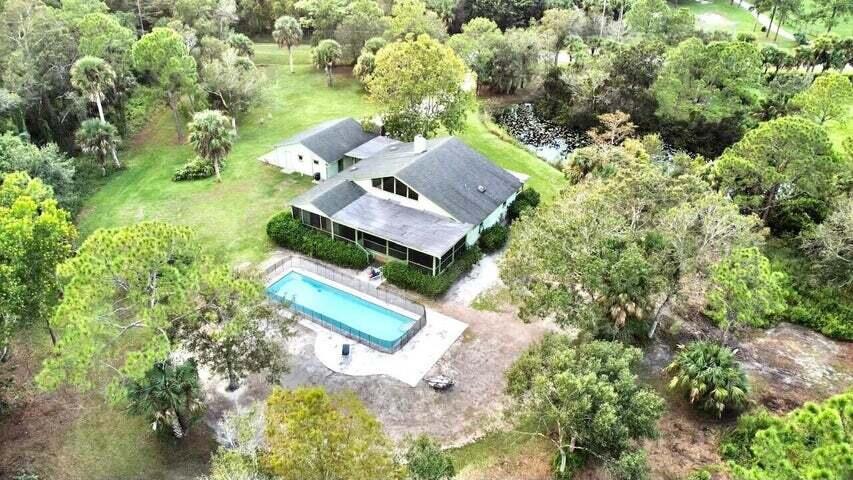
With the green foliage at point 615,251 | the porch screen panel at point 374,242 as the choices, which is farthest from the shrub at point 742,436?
the porch screen panel at point 374,242

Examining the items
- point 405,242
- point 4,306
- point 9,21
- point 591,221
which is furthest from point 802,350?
point 9,21

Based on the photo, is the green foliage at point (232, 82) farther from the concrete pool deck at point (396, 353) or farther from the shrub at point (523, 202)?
the concrete pool deck at point (396, 353)

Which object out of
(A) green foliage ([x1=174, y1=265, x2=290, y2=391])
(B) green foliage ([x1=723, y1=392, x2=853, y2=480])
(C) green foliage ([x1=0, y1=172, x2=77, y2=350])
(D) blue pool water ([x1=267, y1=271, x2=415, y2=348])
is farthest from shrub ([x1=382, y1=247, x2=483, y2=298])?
(B) green foliage ([x1=723, y1=392, x2=853, y2=480])

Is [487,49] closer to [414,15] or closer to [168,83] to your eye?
[414,15]

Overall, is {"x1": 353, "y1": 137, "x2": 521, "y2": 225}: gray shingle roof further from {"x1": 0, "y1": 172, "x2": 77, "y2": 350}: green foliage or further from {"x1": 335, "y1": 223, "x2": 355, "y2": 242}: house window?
{"x1": 0, "y1": 172, "x2": 77, "y2": 350}: green foliage

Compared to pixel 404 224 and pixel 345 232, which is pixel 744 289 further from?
pixel 345 232

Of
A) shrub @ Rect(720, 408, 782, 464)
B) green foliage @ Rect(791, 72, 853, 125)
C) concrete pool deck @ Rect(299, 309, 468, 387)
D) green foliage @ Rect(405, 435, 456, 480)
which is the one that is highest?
green foliage @ Rect(791, 72, 853, 125)
